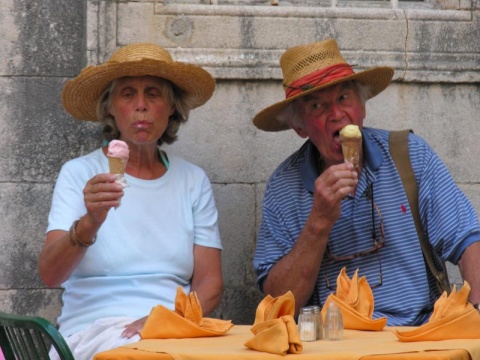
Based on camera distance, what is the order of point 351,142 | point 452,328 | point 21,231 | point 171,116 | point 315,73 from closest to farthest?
point 452,328 < point 351,142 < point 315,73 < point 171,116 < point 21,231

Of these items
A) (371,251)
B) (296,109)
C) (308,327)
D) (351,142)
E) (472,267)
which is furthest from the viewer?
(296,109)

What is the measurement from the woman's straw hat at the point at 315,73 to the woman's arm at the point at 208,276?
65cm

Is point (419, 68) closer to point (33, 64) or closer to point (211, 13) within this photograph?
point (211, 13)

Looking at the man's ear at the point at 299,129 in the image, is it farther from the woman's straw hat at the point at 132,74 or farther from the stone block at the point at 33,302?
the stone block at the point at 33,302

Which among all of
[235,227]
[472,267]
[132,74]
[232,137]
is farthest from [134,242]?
[472,267]

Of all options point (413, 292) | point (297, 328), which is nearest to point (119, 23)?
point (413, 292)

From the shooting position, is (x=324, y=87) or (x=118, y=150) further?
(x=324, y=87)

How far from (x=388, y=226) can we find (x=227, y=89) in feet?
3.94

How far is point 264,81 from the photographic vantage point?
5.49 m

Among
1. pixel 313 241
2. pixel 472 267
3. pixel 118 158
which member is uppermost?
pixel 118 158

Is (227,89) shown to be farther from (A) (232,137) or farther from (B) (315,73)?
(B) (315,73)

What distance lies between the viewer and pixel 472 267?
4500 millimetres

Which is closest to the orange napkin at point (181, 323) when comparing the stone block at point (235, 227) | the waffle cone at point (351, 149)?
the waffle cone at point (351, 149)

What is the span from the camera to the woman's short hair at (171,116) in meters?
4.98
